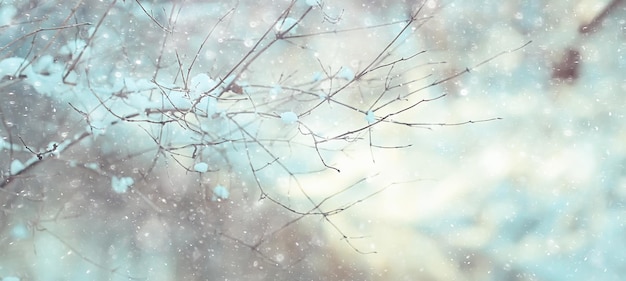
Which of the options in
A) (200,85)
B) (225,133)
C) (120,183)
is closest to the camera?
(200,85)

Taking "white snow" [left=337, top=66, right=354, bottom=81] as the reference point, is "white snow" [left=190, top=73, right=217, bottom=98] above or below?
below

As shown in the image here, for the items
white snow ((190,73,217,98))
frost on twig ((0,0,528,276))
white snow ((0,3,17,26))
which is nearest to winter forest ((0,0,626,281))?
frost on twig ((0,0,528,276))

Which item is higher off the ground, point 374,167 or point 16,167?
point 374,167

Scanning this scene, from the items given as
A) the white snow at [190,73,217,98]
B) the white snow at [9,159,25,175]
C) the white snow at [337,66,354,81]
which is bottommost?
the white snow at [9,159,25,175]

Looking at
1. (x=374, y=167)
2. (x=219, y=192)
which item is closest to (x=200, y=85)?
(x=219, y=192)

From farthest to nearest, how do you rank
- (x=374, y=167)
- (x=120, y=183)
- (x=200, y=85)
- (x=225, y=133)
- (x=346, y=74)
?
1. (x=374, y=167)
2. (x=120, y=183)
3. (x=225, y=133)
4. (x=346, y=74)
5. (x=200, y=85)

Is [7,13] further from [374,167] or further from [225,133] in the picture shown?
[374,167]

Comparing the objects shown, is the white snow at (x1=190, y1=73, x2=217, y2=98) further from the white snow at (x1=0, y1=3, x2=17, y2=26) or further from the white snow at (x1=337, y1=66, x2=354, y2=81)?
the white snow at (x1=0, y1=3, x2=17, y2=26)

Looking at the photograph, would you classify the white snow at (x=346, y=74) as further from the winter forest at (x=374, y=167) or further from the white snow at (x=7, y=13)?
the white snow at (x=7, y=13)
